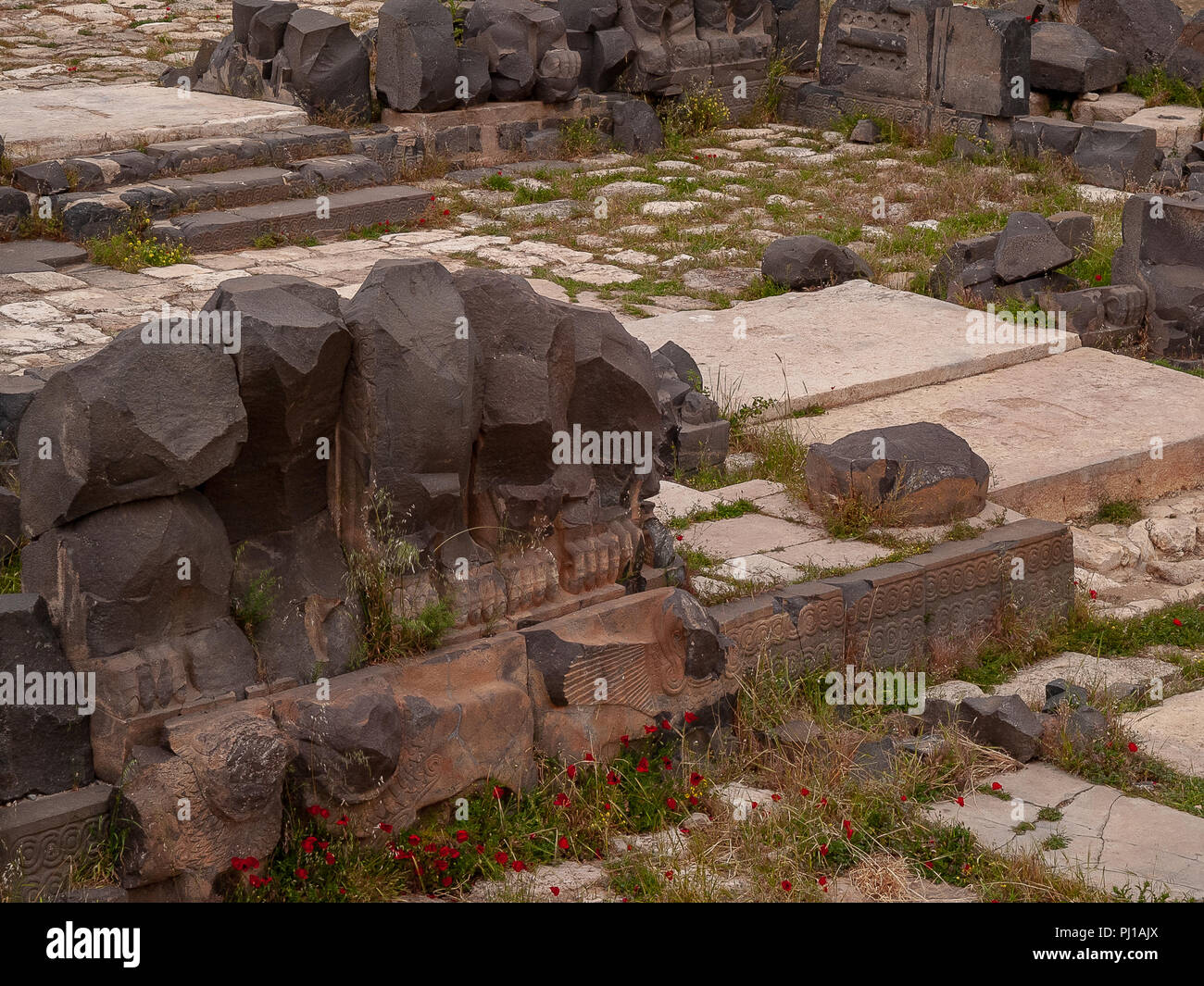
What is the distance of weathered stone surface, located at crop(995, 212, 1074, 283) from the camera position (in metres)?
10.3

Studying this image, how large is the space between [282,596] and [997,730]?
8.20 feet

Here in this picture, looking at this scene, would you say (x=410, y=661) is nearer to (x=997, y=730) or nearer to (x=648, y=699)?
(x=648, y=699)

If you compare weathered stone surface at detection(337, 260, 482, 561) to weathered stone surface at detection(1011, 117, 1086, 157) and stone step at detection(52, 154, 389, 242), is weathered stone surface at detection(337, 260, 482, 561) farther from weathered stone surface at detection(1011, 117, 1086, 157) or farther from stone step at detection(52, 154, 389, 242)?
weathered stone surface at detection(1011, 117, 1086, 157)

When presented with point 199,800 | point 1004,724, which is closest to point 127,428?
point 199,800

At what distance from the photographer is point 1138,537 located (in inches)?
300

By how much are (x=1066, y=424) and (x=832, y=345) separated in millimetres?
1574

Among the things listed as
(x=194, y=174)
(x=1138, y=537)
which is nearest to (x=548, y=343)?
(x=1138, y=537)

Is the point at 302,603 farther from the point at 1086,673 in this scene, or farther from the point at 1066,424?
the point at 1066,424

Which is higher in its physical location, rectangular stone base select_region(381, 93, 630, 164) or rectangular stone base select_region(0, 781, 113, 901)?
rectangular stone base select_region(381, 93, 630, 164)

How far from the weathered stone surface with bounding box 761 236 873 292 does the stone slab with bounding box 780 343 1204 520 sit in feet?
5.95

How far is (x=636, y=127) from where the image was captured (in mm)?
14641

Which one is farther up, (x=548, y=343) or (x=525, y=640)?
(x=548, y=343)

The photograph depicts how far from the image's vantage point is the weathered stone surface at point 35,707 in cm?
413

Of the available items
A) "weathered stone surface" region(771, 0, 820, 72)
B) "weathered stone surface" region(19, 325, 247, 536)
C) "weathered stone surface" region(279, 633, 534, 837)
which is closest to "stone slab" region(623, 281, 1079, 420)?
"weathered stone surface" region(279, 633, 534, 837)
